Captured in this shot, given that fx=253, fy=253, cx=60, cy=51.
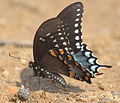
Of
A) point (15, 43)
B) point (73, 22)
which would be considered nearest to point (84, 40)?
point (15, 43)

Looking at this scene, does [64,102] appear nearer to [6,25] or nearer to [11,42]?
[11,42]

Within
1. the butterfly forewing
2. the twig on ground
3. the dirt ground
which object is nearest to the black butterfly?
the butterfly forewing

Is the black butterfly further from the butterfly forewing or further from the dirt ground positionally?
the dirt ground

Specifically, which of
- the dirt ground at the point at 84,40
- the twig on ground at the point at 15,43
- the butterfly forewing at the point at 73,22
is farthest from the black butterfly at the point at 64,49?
the twig on ground at the point at 15,43

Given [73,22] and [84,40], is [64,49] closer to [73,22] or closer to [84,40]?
[73,22]

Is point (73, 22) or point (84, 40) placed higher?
point (84, 40)
